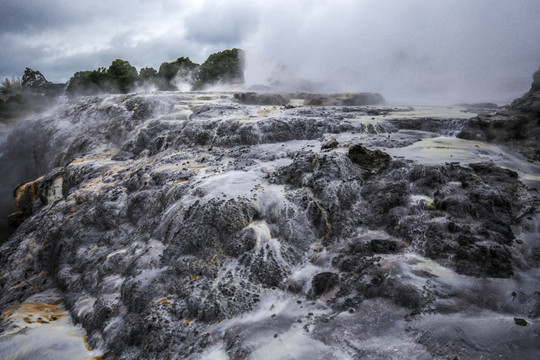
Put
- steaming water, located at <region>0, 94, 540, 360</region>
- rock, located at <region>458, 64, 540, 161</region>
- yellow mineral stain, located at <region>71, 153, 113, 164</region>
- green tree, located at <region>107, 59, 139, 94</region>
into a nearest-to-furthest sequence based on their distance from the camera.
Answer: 1. steaming water, located at <region>0, 94, 540, 360</region>
2. rock, located at <region>458, 64, 540, 161</region>
3. yellow mineral stain, located at <region>71, 153, 113, 164</region>
4. green tree, located at <region>107, 59, 139, 94</region>

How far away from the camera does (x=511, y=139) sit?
30.4 ft

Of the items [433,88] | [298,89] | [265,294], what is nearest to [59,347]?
[265,294]

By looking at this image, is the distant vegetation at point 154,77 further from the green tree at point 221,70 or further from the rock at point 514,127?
the rock at point 514,127

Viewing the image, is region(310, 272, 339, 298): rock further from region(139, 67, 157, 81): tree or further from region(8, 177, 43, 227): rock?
region(139, 67, 157, 81): tree

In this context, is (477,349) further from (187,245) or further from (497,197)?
(187,245)

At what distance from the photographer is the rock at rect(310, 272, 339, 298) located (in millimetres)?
5387

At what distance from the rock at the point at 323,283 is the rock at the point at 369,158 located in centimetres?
326

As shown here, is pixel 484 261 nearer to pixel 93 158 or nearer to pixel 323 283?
pixel 323 283

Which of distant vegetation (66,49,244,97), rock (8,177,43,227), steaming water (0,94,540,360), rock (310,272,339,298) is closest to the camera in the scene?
steaming water (0,94,540,360)

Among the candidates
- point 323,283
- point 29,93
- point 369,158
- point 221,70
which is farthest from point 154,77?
point 323,283

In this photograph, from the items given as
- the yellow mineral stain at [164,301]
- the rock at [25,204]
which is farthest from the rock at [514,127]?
the rock at [25,204]

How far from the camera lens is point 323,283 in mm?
5461

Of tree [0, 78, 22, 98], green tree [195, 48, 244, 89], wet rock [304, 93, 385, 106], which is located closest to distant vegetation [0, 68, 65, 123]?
tree [0, 78, 22, 98]

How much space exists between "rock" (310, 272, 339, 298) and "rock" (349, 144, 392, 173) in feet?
10.7
